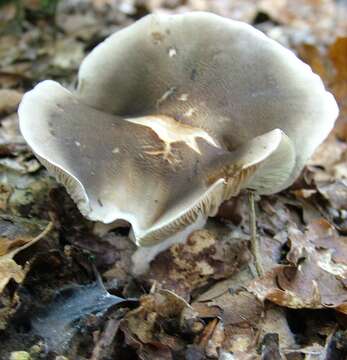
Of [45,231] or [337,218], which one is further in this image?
[337,218]

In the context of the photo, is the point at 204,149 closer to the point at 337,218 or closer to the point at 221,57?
the point at 221,57

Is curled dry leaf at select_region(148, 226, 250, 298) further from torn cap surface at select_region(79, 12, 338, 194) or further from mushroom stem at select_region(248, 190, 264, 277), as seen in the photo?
torn cap surface at select_region(79, 12, 338, 194)

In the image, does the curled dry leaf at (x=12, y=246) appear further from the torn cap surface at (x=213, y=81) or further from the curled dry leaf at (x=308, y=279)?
the curled dry leaf at (x=308, y=279)

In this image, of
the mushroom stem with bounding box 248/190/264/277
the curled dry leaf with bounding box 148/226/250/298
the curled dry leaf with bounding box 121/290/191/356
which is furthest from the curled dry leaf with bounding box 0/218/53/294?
the mushroom stem with bounding box 248/190/264/277

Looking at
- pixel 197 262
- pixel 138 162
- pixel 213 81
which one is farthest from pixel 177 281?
pixel 213 81

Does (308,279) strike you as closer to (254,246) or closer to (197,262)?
(254,246)

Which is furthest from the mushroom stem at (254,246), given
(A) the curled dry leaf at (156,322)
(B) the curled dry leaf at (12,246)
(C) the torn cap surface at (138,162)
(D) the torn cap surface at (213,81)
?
(B) the curled dry leaf at (12,246)

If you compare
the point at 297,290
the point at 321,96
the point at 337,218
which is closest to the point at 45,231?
the point at 297,290
